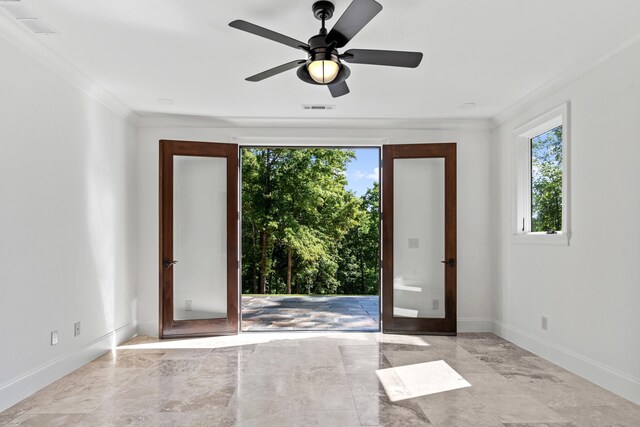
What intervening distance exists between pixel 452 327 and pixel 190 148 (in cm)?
379

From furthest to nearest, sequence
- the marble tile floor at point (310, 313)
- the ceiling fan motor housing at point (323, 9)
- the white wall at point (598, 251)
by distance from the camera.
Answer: the marble tile floor at point (310, 313)
the white wall at point (598, 251)
the ceiling fan motor housing at point (323, 9)

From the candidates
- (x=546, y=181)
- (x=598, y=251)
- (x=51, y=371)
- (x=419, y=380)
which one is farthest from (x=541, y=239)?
(x=51, y=371)

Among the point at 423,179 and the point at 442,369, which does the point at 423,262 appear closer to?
the point at 423,179

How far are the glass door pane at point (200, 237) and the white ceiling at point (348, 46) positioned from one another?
862mm

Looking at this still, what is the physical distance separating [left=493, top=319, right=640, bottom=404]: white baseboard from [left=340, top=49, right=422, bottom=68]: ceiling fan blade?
8.90 ft

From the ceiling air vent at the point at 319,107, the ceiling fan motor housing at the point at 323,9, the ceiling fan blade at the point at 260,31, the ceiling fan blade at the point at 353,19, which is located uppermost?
the ceiling fan motor housing at the point at 323,9

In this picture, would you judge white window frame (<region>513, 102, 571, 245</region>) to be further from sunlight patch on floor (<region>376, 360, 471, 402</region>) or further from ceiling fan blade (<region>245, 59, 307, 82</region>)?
ceiling fan blade (<region>245, 59, 307, 82</region>)

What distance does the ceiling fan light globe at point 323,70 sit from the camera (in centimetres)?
269

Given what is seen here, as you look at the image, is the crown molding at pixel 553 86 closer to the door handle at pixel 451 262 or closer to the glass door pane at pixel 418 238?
the glass door pane at pixel 418 238

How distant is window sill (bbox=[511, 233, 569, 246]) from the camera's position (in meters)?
3.98

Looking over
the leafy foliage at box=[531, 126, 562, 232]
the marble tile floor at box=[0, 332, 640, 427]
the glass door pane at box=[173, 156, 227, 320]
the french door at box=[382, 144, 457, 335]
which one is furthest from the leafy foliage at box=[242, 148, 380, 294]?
the leafy foliage at box=[531, 126, 562, 232]

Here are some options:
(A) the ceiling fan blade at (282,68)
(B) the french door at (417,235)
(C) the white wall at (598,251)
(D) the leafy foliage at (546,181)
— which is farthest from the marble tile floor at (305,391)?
(A) the ceiling fan blade at (282,68)

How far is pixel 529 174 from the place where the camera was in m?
4.91

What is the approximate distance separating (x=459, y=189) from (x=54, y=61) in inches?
176
